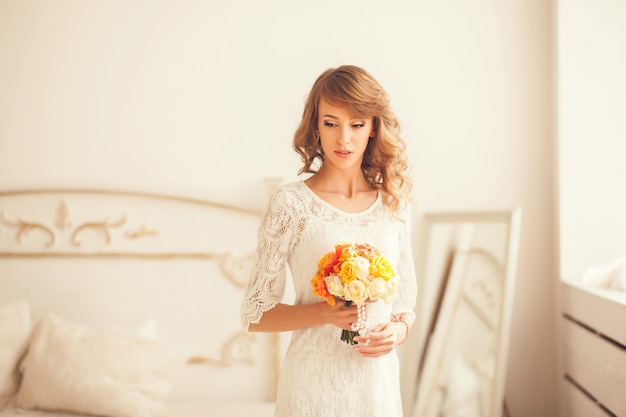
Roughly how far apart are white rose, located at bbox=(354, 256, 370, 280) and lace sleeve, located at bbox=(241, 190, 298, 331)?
0.27 meters

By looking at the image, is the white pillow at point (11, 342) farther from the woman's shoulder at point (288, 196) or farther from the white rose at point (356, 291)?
the white rose at point (356, 291)

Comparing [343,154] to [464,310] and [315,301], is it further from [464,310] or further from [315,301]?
[464,310]

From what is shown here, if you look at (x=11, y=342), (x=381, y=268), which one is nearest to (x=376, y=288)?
(x=381, y=268)

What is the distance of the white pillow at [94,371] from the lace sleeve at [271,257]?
3.80ft

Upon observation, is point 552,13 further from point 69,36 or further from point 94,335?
point 94,335

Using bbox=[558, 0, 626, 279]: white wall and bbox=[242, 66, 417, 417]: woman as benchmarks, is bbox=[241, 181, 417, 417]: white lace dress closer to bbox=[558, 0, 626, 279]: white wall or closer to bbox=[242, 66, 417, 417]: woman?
bbox=[242, 66, 417, 417]: woman

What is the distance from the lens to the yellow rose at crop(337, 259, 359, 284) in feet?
4.29

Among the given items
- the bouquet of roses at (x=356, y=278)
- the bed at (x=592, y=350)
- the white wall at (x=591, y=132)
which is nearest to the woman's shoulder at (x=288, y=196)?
the bouquet of roses at (x=356, y=278)

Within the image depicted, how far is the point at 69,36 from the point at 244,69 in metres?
0.86

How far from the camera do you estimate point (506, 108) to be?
9.35 ft

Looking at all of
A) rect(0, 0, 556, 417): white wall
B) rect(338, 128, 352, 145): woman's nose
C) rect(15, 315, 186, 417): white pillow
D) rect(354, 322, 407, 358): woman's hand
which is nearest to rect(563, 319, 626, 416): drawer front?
rect(0, 0, 556, 417): white wall

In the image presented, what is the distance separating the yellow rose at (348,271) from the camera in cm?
131

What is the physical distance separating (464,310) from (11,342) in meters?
1.99

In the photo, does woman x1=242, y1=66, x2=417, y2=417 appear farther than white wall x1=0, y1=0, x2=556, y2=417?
No
